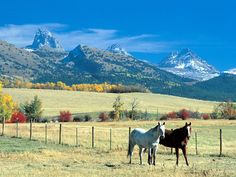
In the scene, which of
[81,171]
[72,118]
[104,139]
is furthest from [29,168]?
[72,118]

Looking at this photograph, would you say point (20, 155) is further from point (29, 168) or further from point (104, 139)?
Answer: point (104, 139)

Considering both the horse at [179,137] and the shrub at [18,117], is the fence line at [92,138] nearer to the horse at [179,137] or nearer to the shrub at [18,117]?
the horse at [179,137]

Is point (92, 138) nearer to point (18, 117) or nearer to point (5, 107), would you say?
point (5, 107)

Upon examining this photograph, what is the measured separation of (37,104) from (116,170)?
102m

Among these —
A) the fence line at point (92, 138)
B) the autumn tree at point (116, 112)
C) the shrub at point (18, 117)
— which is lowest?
the fence line at point (92, 138)

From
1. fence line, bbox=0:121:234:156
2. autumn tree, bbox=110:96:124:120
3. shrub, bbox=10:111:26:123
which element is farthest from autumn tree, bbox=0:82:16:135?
fence line, bbox=0:121:234:156

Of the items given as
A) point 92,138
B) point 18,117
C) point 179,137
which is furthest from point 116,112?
point 179,137

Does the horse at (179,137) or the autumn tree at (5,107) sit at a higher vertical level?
the autumn tree at (5,107)

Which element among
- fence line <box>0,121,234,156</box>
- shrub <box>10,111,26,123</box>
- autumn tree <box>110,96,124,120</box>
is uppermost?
autumn tree <box>110,96,124,120</box>

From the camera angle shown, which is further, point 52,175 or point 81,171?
point 81,171

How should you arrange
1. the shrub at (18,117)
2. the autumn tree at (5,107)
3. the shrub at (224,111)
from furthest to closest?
the shrub at (224,111) < the shrub at (18,117) < the autumn tree at (5,107)

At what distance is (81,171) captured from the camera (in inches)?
967

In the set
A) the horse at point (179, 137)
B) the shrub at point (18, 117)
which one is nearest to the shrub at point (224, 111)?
the shrub at point (18, 117)

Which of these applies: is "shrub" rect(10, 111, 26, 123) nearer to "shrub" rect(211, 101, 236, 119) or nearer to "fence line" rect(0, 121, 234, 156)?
"fence line" rect(0, 121, 234, 156)
